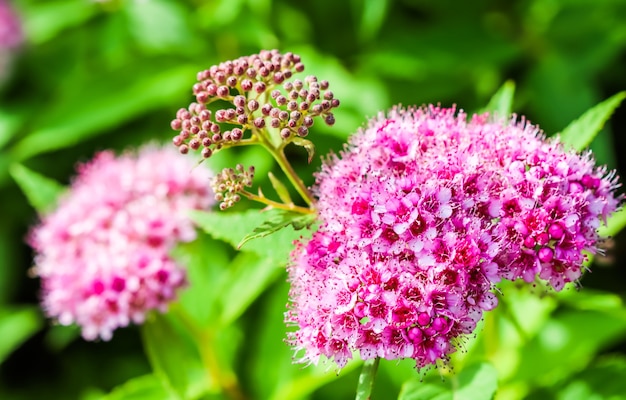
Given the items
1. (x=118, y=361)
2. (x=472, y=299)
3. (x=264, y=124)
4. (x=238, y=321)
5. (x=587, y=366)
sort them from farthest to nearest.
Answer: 1. (x=118, y=361)
2. (x=238, y=321)
3. (x=587, y=366)
4. (x=264, y=124)
5. (x=472, y=299)

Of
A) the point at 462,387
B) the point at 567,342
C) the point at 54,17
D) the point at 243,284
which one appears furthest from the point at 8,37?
the point at 462,387

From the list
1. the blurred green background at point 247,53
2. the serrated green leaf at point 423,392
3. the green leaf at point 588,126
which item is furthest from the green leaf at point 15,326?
the green leaf at point 588,126

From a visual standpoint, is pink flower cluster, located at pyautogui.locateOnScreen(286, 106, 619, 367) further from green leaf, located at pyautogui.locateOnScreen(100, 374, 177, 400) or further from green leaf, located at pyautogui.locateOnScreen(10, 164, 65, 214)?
green leaf, located at pyautogui.locateOnScreen(10, 164, 65, 214)

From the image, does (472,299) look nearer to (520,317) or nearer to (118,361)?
(520,317)

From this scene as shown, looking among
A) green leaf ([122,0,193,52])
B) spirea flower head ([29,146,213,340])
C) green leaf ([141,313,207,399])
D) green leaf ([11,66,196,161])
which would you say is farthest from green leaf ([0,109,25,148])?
green leaf ([141,313,207,399])

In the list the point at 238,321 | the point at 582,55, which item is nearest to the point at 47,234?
the point at 238,321

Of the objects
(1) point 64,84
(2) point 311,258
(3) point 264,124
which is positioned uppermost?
(1) point 64,84

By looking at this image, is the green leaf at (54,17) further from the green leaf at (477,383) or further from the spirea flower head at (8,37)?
the green leaf at (477,383)
